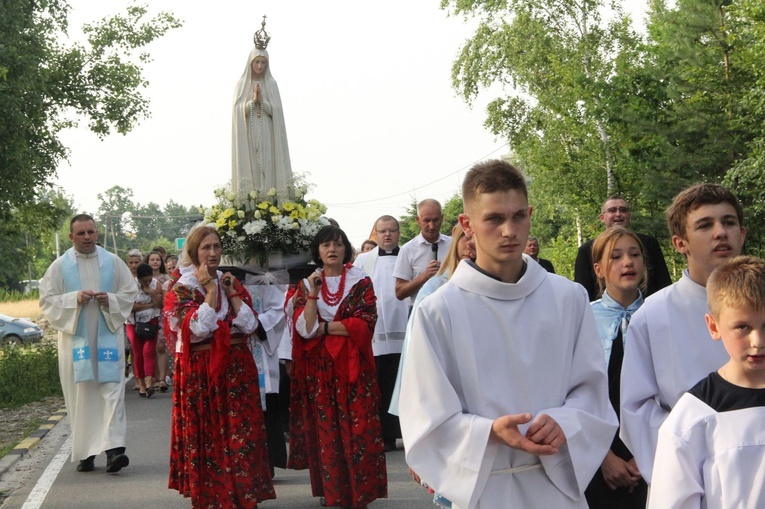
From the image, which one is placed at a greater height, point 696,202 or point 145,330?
point 696,202

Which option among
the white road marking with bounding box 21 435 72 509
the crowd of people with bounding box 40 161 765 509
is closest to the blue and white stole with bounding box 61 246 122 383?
the white road marking with bounding box 21 435 72 509

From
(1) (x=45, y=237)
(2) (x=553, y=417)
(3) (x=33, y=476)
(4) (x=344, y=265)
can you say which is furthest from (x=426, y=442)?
(1) (x=45, y=237)

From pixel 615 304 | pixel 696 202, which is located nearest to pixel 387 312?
pixel 615 304

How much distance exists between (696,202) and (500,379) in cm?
131

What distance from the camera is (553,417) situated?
160 inches

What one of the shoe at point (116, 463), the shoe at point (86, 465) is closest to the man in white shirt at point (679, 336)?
the shoe at point (116, 463)

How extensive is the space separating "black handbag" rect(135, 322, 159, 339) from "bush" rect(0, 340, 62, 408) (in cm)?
199

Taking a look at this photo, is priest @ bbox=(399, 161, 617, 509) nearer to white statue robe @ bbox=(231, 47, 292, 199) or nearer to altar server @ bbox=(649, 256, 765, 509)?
altar server @ bbox=(649, 256, 765, 509)

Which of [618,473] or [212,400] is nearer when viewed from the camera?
[618,473]

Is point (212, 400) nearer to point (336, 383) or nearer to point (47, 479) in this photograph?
point (336, 383)

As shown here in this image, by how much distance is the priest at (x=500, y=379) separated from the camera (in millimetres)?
4102

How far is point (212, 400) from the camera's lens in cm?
823

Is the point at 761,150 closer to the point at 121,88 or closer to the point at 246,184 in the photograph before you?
the point at 121,88

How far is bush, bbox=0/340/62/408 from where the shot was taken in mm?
17250
